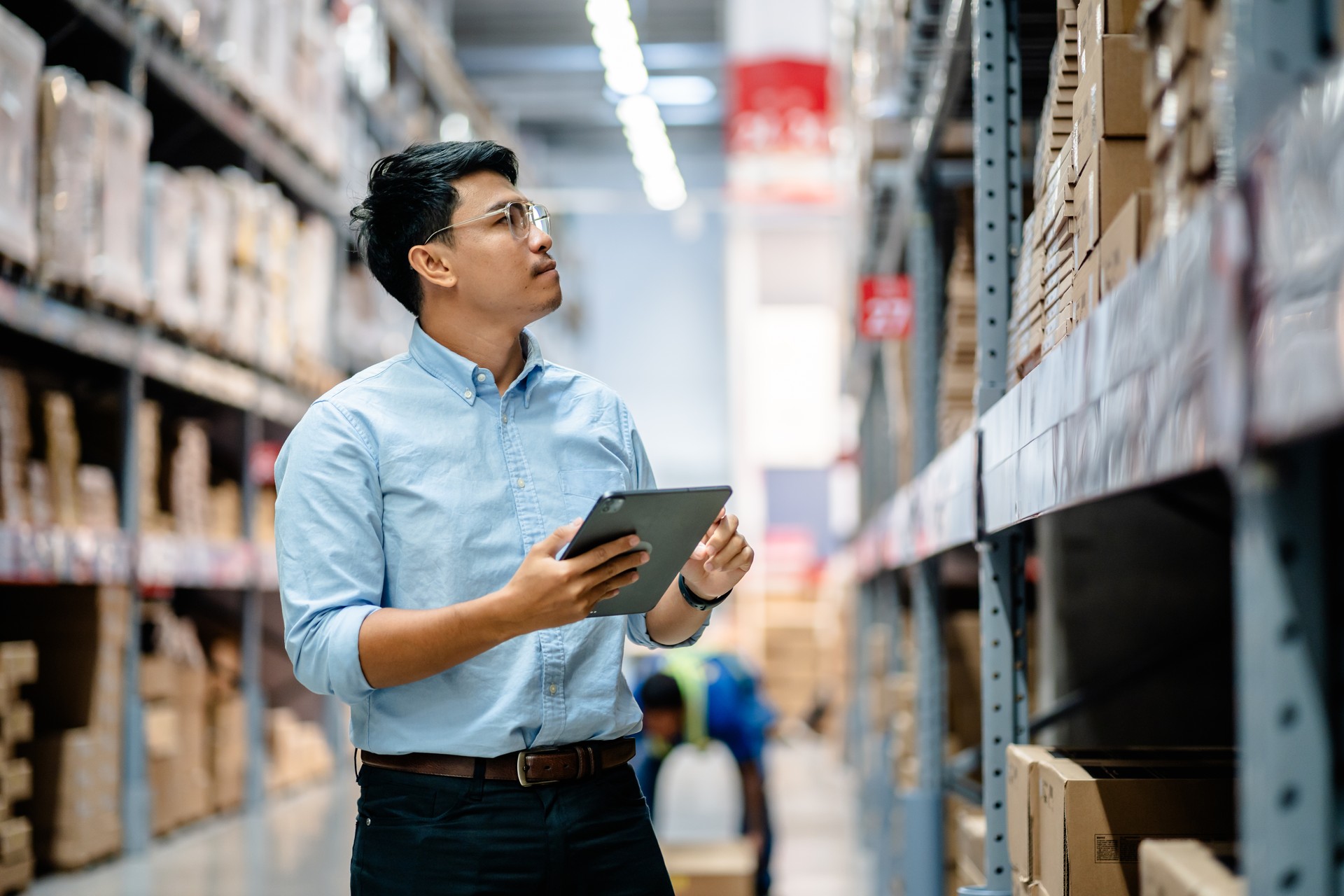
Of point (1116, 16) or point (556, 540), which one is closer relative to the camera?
point (556, 540)

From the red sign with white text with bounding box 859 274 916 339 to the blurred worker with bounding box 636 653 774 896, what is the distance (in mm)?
1605

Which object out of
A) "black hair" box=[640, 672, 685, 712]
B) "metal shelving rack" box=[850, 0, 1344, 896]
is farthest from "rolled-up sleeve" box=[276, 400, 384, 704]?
"black hair" box=[640, 672, 685, 712]

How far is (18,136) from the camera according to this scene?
4605mm

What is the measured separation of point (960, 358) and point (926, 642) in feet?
2.66

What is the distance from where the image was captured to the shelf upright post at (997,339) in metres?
2.40

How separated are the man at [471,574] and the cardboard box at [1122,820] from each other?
575mm

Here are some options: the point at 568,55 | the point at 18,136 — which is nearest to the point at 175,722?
the point at 18,136

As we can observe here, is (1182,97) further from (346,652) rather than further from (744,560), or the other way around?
(346,652)

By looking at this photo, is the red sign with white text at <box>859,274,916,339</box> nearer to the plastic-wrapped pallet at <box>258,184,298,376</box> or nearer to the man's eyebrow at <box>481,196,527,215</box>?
the plastic-wrapped pallet at <box>258,184,298,376</box>

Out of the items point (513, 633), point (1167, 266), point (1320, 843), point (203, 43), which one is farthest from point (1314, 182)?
point (203, 43)

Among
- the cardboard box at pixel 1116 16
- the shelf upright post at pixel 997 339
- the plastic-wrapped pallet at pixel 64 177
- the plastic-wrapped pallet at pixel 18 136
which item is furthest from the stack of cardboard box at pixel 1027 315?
the plastic-wrapped pallet at pixel 64 177

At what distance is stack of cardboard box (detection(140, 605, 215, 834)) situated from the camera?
19.8 feet

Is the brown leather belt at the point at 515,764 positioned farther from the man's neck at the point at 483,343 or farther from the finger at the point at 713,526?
the man's neck at the point at 483,343

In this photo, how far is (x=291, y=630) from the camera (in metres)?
1.76
